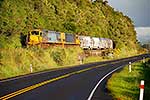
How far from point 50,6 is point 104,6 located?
60.9 metres

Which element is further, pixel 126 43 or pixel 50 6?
pixel 126 43

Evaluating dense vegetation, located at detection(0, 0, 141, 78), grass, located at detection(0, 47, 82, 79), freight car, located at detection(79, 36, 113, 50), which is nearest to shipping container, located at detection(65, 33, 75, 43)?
dense vegetation, located at detection(0, 0, 141, 78)

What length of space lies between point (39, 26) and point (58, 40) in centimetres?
574

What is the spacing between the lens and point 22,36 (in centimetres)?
5244

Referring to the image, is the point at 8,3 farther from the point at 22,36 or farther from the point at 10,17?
the point at 22,36

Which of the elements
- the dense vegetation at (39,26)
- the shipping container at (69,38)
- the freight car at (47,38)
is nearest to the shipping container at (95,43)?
the dense vegetation at (39,26)

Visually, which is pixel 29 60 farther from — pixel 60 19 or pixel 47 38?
pixel 60 19

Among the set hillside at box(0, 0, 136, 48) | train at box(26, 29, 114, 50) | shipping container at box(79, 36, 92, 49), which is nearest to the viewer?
hillside at box(0, 0, 136, 48)

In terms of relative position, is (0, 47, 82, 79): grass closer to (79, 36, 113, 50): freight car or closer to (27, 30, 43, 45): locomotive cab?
(27, 30, 43, 45): locomotive cab

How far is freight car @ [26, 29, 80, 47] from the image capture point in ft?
165

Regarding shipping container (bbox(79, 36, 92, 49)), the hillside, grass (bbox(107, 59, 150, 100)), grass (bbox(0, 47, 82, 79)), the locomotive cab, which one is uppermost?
the hillside

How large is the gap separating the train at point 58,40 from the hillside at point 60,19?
2.00 m

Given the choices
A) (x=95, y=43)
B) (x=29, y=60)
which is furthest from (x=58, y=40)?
(x=95, y=43)

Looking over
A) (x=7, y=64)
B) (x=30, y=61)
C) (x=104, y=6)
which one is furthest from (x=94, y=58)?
(x=104, y=6)
